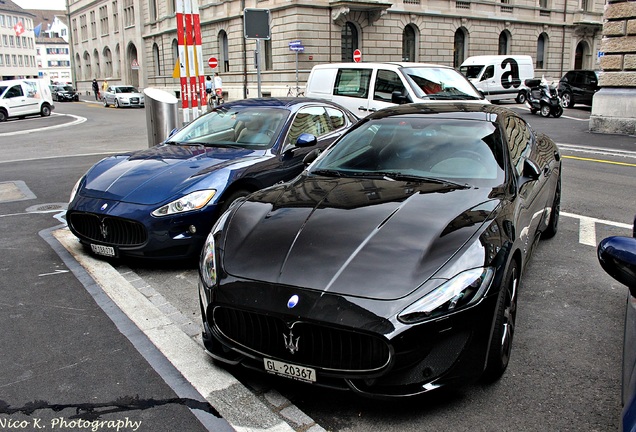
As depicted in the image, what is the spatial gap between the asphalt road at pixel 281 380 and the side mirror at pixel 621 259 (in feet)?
4.41

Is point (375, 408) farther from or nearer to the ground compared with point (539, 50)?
nearer to the ground

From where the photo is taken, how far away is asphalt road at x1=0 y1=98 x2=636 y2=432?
10.3 feet

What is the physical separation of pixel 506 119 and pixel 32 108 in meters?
32.7

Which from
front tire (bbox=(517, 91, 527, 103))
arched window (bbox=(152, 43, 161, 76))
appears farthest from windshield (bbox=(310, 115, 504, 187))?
arched window (bbox=(152, 43, 161, 76))

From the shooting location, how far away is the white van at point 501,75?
33.8 metres

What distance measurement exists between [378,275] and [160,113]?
889 centimetres

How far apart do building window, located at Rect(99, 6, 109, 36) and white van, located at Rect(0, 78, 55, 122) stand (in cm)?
4192

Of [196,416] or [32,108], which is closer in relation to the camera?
[196,416]

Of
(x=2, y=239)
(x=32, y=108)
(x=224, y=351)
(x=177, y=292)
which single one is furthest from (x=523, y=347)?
(x=32, y=108)

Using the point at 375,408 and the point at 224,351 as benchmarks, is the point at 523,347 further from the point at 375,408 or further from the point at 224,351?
the point at 224,351

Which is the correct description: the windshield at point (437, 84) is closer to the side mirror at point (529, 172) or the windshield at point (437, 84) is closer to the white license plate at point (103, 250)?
the side mirror at point (529, 172)

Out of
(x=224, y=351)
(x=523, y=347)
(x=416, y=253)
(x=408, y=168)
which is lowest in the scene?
(x=523, y=347)

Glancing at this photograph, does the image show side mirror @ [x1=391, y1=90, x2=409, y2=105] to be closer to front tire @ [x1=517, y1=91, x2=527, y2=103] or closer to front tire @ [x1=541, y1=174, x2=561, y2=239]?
front tire @ [x1=541, y1=174, x2=561, y2=239]

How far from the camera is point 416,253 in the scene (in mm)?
3219
